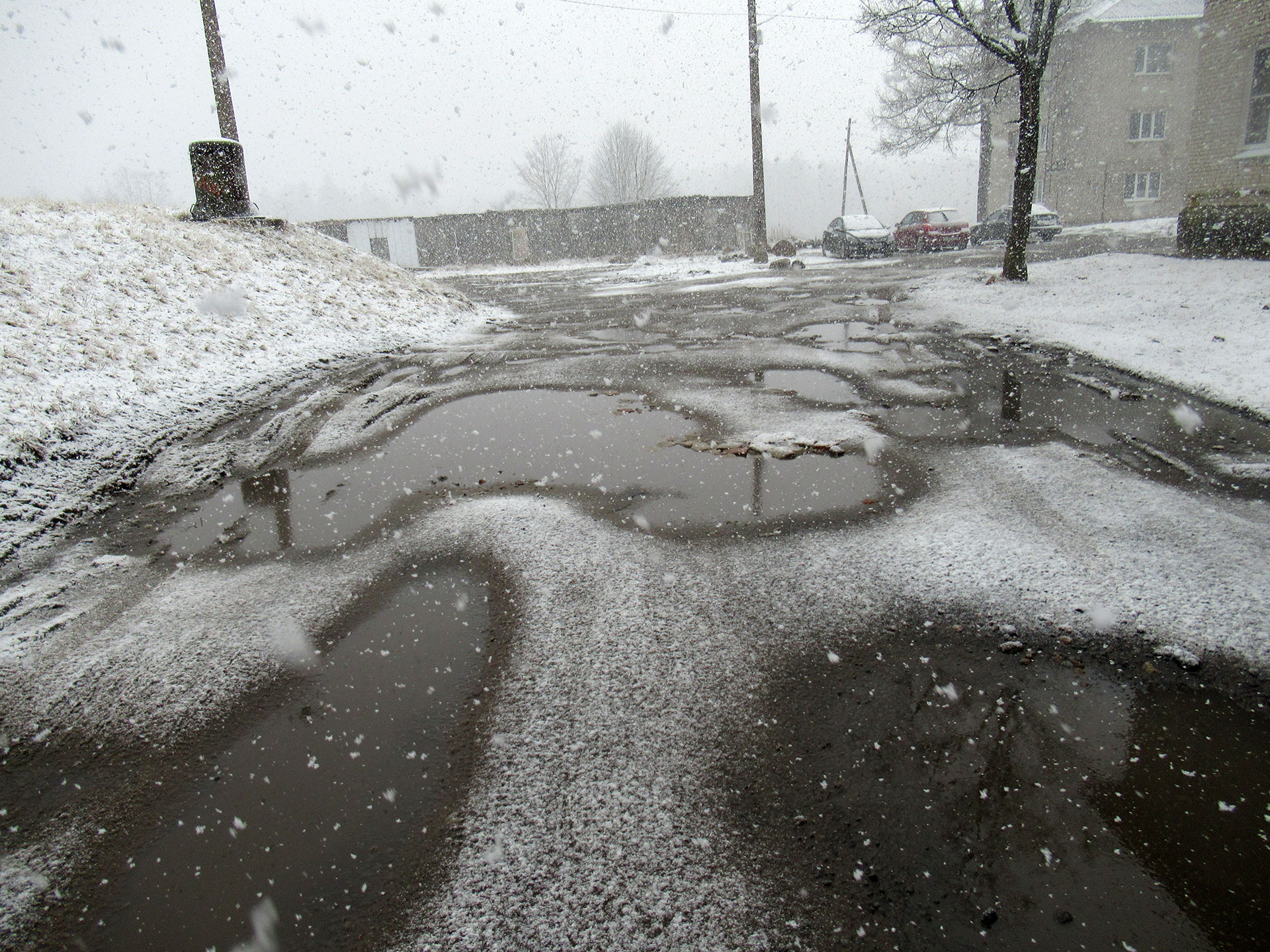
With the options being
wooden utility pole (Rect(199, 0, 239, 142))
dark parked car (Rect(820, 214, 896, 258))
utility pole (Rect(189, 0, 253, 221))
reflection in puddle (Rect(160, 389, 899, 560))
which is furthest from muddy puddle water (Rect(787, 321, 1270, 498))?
dark parked car (Rect(820, 214, 896, 258))

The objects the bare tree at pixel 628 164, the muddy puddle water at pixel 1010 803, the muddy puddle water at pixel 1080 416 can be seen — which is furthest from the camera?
the bare tree at pixel 628 164

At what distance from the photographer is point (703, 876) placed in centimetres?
177

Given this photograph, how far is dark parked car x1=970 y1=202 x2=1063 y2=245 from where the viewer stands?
24.9 m

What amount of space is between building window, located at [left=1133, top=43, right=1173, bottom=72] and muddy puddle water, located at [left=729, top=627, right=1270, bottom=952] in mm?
44310

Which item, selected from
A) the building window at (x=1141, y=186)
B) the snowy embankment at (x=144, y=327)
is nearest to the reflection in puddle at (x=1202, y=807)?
the snowy embankment at (x=144, y=327)

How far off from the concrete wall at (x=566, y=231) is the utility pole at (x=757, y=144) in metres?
8.32

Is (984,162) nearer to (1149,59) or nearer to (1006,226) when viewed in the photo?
(1149,59)

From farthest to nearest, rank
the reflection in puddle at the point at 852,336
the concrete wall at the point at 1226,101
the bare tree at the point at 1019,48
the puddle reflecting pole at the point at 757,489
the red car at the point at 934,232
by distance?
1. the red car at the point at 934,232
2. the concrete wall at the point at 1226,101
3. the bare tree at the point at 1019,48
4. the reflection in puddle at the point at 852,336
5. the puddle reflecting pole at the point at 757,489

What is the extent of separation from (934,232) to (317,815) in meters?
27.6

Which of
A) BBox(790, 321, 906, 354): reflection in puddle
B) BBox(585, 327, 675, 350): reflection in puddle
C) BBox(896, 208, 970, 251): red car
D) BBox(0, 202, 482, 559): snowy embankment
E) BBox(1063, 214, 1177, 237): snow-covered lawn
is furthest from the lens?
BBox(896, 208, 970, 251): red car

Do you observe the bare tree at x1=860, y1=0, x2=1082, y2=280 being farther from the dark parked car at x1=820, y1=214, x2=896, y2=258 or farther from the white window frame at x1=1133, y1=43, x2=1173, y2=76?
the white window frame at x1=1133, y1=43, x2=1173, y2=76

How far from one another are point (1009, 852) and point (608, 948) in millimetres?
1081

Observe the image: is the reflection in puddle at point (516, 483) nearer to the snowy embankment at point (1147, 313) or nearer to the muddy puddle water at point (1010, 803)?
the muddy puddle water at point (1010, 803)

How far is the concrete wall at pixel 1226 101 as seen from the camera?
44.9 feet
